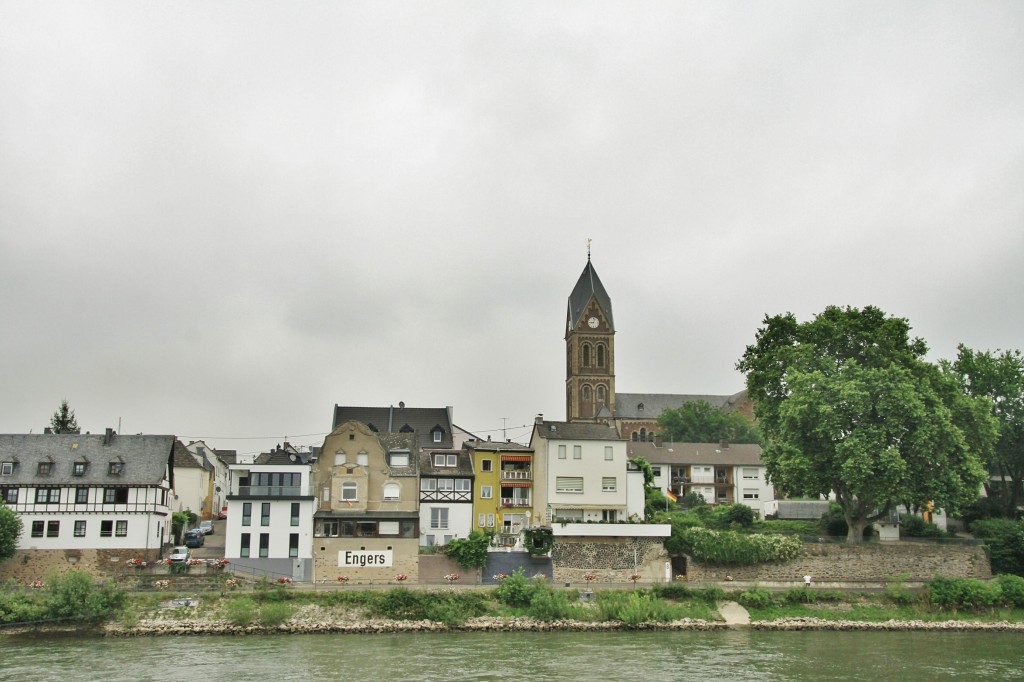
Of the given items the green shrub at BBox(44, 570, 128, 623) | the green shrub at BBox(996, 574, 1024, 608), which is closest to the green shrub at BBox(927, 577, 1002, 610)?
the green shrub at BBox(996, 574, 1024, 608)

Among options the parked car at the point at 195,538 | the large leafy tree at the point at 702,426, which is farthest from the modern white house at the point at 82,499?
the large leafy tree at the point at 702,426

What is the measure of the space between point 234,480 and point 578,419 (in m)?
64.4

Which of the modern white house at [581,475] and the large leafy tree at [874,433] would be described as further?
the modern white house at [581,475]

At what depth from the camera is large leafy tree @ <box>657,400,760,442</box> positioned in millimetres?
93000

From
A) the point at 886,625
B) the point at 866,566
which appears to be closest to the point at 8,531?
the point at 886,625

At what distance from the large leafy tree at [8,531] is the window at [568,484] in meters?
Answer: 27.6

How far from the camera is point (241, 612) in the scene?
132ft

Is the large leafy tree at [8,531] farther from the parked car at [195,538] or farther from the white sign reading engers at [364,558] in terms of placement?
the white sign reading engers at [364,558]

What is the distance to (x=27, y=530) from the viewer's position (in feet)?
156

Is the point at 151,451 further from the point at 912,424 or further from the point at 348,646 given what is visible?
the point at 912,424

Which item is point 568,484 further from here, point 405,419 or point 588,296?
point 588,296

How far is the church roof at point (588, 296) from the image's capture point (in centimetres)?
11544

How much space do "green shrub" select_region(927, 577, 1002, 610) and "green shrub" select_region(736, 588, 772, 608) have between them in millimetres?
7805

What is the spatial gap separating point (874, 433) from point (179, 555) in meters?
33.9
